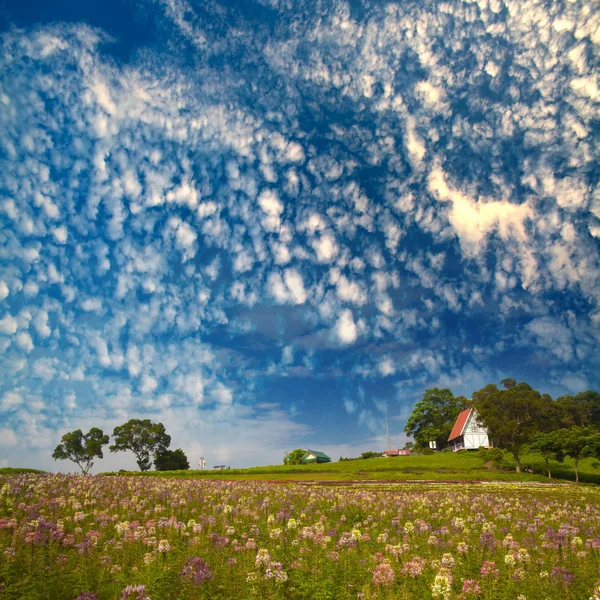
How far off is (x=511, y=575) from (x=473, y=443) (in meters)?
94.7

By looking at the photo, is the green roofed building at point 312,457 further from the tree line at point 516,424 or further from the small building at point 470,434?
the small building at point 470,434

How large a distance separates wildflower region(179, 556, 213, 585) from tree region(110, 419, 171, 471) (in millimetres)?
91995

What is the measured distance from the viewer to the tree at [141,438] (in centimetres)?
8931

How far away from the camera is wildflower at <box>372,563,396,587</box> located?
6.47 m

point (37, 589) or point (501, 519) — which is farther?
point (501, 519)

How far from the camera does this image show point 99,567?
7.86 metres

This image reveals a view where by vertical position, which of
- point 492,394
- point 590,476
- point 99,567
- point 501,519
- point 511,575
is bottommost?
point 590,476

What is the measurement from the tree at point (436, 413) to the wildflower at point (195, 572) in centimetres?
10508

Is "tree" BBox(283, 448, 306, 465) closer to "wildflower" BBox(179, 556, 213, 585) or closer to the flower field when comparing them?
the flower field

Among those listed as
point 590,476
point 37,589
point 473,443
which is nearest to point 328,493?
point 37,589

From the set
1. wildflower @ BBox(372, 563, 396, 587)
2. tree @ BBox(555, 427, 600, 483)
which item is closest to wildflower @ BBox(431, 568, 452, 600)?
wildflower @ BBox(372, 563, 396, 587)

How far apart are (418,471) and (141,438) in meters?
60.5

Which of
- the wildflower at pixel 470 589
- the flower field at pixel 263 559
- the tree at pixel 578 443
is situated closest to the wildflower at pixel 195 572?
the flower field at pixel 263 559

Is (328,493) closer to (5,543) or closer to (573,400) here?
(5,543)
